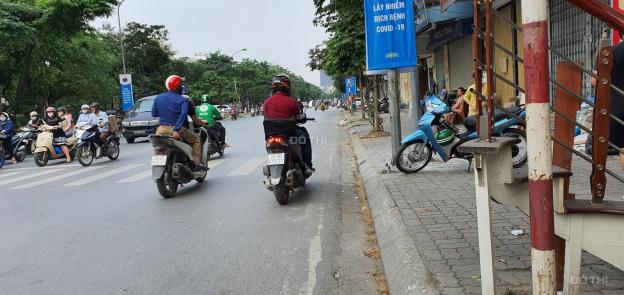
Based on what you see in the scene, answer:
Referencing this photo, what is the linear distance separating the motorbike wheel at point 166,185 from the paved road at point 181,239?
17cm

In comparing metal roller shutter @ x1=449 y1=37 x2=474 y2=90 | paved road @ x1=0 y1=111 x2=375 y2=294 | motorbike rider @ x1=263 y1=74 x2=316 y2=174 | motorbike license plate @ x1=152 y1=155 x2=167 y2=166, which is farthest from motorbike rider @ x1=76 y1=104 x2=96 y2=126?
metal roller shutter @ x1=449 y1=37 x2=474 y2=90

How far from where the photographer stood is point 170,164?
7.51 metres

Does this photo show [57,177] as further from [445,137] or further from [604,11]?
[604,11]

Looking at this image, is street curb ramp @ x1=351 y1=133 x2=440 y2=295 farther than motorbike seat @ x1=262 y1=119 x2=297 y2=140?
No

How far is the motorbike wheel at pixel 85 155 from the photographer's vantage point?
12203 millimetres

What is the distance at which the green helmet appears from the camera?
7.78 metres

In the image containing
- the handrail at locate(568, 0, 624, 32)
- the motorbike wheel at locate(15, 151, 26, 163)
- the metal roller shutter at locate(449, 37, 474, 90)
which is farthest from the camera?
the metal roller shutter at locate(449, 37, 474, 90)

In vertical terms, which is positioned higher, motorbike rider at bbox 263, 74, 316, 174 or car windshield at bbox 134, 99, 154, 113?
car windshield at bbox 134, 99, 154, 113

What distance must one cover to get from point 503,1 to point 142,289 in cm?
1193

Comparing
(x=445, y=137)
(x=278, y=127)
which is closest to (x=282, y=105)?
(x=278, y=127)

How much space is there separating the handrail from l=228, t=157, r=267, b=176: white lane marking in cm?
765

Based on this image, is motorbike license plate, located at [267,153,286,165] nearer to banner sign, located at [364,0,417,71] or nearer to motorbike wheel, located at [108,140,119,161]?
banner sign, located at [364,0,417,71]

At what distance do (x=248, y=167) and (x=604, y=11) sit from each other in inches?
339

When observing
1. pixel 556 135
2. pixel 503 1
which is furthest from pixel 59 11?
pixel 556 135
